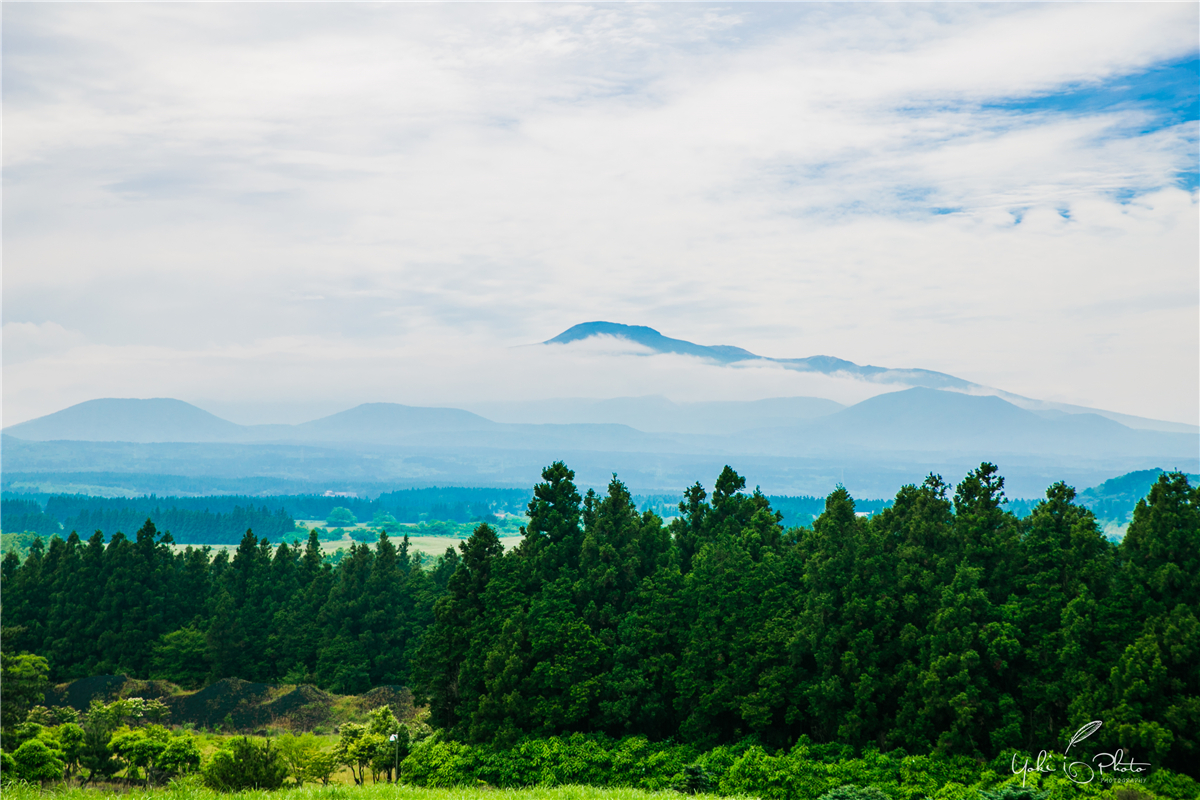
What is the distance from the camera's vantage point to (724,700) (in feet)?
92.8

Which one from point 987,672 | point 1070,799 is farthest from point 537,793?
point 987,672

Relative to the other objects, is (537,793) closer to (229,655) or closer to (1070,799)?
(1070,799)

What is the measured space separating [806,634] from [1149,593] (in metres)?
9.83

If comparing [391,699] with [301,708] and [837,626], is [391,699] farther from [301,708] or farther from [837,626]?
[837,626]

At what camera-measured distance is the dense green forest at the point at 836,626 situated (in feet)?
81.0

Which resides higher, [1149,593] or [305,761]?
[1149,593]
